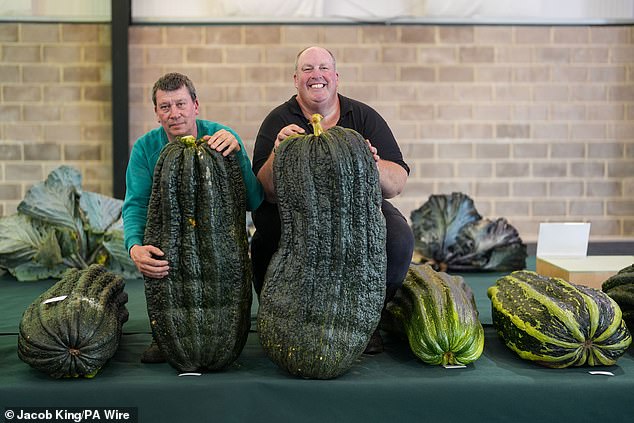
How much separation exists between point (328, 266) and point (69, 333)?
91 cm

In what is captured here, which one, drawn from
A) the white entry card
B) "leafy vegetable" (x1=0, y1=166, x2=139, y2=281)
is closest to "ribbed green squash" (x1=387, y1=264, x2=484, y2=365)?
the white entry card

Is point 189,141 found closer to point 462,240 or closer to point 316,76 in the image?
point 316,76

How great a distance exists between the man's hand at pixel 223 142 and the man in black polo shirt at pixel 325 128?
0.31 metres

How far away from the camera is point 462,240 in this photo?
5.38m

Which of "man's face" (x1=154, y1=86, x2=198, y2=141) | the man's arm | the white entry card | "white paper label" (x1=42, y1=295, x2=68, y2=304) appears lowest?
"white paper label" (x1=42, y1=295, x2=68, y2=304)

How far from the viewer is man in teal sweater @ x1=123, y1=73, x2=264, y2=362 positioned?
2799 mm

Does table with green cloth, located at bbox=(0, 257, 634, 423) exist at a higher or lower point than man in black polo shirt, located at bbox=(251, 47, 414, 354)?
lower

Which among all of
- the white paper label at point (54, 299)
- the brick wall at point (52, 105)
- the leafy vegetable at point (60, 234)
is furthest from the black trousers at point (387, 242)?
the brick wall at point (52, 105)

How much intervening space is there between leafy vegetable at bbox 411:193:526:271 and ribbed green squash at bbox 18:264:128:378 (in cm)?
305

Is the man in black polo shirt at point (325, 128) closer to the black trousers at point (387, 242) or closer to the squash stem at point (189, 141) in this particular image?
the black trousers at point (387, 242)

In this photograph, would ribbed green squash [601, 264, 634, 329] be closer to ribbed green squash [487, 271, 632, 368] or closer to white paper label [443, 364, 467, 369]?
ribbed green squash [487, 271, 632, 368]

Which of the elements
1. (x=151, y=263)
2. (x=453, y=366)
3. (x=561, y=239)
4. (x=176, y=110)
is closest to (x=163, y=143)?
(x=176, y=110)

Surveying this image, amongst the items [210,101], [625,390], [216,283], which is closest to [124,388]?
[216,283]

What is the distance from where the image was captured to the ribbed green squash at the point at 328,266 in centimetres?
251
